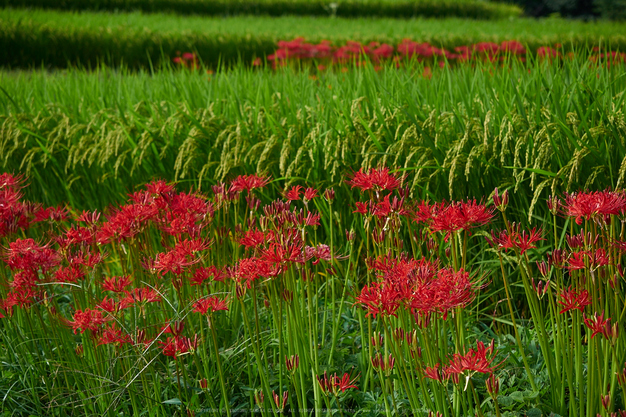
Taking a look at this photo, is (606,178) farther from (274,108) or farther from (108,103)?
(108,103)

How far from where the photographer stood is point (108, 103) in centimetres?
327

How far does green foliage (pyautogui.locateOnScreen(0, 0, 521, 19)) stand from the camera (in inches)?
576

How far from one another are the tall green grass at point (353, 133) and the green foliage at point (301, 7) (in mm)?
12325

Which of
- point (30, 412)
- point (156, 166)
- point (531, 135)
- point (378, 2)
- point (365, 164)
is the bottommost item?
point (30, 412)

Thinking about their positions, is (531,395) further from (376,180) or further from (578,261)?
(376,180)

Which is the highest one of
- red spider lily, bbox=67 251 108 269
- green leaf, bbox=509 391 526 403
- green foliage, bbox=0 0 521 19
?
green foliage, bbox=0 0 521 19

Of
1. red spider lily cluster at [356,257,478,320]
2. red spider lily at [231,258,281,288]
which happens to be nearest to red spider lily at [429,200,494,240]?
red spider lily cluster at [356,257,478,320]

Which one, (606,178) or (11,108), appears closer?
(606,178)

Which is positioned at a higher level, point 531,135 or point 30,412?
point 531,135

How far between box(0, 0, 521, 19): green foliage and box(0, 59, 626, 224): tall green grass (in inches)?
A: 485

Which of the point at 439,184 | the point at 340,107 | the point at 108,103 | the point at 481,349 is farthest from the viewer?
the point at 108,103

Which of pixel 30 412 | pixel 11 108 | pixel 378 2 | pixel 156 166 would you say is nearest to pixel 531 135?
pixel 156 166

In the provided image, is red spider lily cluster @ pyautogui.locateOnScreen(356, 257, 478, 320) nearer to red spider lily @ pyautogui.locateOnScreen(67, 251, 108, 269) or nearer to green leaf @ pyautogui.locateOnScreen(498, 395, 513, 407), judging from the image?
green leaf @ pyautogui.locateOnScreen(498, 395, 513, 407)

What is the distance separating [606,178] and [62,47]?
8805 millimetres
